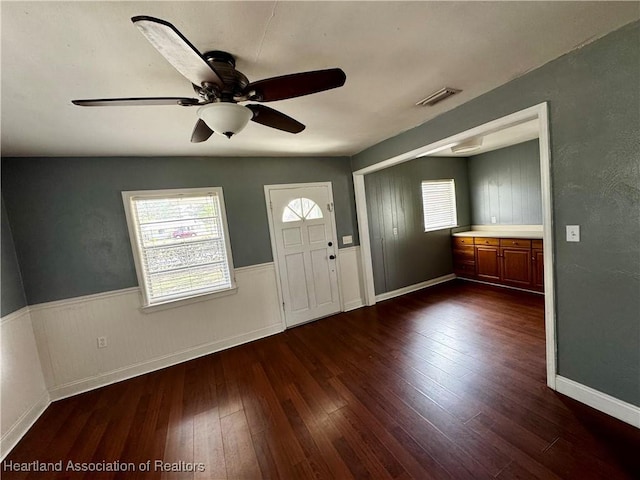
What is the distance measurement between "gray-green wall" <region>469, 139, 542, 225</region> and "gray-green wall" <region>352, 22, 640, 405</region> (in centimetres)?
292

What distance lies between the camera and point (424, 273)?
4738 millimetres

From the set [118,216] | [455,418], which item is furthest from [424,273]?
[118,216]

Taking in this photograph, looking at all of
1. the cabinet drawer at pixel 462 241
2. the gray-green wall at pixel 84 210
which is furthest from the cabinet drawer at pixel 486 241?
the gray-green wall at pixel 84 210

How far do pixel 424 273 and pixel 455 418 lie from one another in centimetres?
316

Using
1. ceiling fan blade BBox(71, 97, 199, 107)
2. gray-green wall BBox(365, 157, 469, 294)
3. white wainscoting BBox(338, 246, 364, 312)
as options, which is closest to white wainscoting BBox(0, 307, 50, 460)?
ceiling fan blade BBox(71, 97, 199, 107)

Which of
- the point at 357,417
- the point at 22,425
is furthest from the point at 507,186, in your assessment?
the point at 22,425

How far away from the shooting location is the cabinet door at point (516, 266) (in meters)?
3.86

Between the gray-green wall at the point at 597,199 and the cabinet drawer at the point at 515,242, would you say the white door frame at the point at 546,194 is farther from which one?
the cabinet drawer at the point at 515,242

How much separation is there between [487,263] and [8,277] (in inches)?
234

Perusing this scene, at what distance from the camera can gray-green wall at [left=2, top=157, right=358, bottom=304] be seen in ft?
8.07

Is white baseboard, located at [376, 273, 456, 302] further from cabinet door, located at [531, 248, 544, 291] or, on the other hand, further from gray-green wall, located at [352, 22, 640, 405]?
gray-green wall, located at [352, 22, 640, 405]

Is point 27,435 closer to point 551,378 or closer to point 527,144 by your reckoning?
point 551,378

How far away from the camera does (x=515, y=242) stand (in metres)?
3.96

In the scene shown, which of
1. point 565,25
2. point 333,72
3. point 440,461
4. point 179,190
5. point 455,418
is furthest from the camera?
Answer: point 179,190
